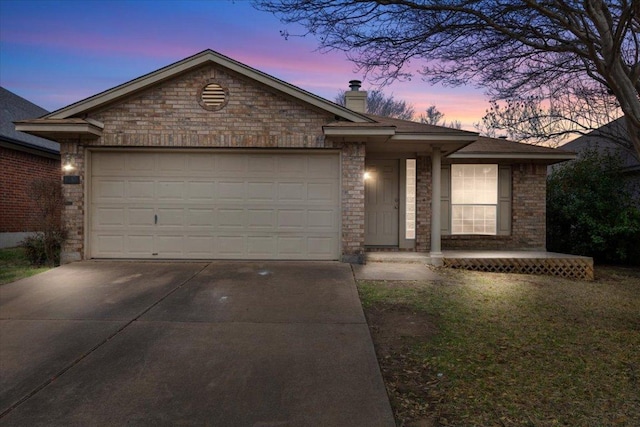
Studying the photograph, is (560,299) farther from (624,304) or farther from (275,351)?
(275,351)

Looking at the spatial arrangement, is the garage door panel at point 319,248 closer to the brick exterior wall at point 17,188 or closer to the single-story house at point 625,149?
the brick exterior wall at point 17,188

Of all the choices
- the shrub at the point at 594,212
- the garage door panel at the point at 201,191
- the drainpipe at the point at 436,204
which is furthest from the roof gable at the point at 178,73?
the shrub at the point at 594,212

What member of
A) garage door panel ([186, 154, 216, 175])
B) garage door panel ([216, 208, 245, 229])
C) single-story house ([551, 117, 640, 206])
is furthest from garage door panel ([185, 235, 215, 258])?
single-story house ([551, 117, 640, 206])

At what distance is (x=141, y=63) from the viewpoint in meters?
20.8

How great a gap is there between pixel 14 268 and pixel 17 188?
16.3 feet

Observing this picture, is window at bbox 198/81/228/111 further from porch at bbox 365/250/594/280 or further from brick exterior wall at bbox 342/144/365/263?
porch at bbox 365/250/594/280

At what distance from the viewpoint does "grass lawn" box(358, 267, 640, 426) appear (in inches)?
115

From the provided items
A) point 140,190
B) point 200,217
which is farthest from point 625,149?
point 140,190

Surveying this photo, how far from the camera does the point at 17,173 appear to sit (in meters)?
11.9

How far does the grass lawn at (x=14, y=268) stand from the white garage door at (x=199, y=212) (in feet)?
3.87

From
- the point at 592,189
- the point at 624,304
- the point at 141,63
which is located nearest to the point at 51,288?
the point at 624,304

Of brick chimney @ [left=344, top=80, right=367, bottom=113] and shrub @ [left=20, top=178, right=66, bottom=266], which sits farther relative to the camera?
brick chimney @ [left=344, top=80, right=367, bottom=113]

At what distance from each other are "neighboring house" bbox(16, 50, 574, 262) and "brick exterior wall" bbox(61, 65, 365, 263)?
0.02 meters

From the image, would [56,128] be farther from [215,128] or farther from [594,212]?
[594,212]
